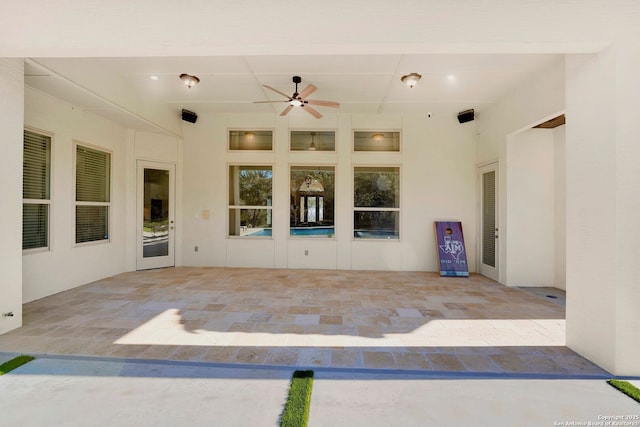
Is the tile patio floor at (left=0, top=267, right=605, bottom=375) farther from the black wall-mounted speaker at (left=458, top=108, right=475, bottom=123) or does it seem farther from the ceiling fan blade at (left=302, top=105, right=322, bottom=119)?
the black wall-mounted speaker at (left=458, top=108, right=475, bottom=123)

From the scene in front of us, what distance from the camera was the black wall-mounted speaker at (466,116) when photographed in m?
5.98

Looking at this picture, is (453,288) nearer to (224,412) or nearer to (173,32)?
(224,412)

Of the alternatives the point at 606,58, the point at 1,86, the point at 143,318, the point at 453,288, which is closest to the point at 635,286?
the point at 606,58

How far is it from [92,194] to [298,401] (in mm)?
5286

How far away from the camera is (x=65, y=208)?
184 inches

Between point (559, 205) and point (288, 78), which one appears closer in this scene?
point (288, 78)

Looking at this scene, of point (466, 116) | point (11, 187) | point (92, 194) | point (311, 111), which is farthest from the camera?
point (466, 116)

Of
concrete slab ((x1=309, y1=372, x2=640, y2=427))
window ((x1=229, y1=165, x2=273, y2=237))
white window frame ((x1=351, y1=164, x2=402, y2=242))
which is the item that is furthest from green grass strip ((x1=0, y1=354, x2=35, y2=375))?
white window frame ((x1=351, y1=164, x2=402, y2=242))

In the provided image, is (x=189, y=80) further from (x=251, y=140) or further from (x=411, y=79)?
(x=411, y=79)

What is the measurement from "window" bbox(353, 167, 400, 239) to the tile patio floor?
150 centimetres

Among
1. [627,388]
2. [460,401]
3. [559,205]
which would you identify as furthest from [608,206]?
[559,205]

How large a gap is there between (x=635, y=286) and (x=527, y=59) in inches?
118

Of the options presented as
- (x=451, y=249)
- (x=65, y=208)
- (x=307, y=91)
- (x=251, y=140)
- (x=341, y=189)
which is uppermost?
(x=307, y=91)

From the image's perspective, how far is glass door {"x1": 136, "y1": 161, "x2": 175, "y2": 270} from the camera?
6.12 metres
